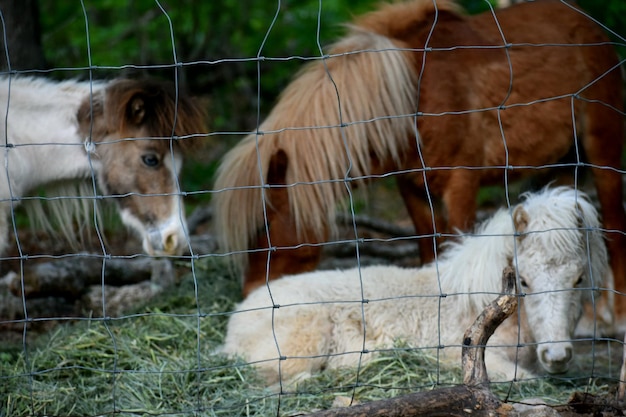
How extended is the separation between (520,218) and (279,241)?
1568 millimetres

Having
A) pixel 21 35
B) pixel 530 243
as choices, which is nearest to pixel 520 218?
pixel 530 243

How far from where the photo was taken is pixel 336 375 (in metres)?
4.12

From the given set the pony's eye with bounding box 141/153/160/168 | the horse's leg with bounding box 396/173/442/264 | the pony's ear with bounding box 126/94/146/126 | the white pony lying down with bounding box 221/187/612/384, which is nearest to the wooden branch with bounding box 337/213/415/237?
the horse's leg with bounding box 396/173/442/264

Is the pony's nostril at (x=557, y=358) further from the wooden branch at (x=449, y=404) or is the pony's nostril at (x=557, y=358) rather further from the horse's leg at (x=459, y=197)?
the horse's leg at (x=459, y=197)

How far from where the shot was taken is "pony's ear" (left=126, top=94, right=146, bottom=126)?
4.50 metres

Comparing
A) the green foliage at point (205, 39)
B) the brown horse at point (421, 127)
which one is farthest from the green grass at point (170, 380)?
the green foliage at point (205, 39)

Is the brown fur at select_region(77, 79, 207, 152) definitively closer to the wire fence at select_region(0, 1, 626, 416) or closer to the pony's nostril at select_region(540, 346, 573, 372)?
the wire fence at select_region(0, 1, 626, 416)

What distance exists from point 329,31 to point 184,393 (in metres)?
4.61

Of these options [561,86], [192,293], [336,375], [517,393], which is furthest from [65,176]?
[561,86]

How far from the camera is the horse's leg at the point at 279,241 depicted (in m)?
5.23

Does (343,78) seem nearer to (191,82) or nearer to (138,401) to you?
(138,401)

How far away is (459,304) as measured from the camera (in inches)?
176

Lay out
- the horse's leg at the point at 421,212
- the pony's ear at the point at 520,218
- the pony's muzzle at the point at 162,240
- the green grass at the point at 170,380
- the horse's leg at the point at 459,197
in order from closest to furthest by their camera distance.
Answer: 1. the green grass at the point at 170,380
2. the pony's ear at the point at 520,218
3. the pony's muzzle at the point at 162,240
4. the horse's leg at the point at 459,197
5. the horse's leg at the point at 421,212

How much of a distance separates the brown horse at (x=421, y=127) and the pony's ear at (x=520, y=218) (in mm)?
688
